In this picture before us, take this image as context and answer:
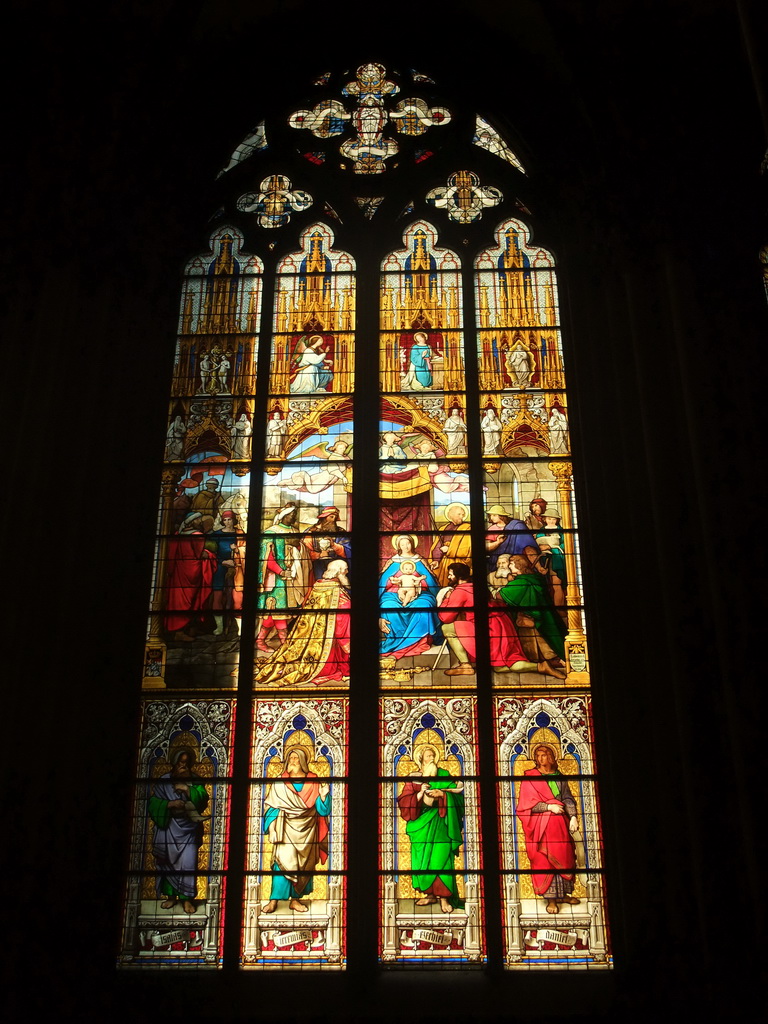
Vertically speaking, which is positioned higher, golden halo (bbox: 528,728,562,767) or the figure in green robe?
golden halo (bbox: 528,728,562,767)

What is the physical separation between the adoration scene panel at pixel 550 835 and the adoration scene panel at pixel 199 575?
165 cm

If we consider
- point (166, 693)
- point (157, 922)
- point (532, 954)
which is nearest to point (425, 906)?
point (532, 954)

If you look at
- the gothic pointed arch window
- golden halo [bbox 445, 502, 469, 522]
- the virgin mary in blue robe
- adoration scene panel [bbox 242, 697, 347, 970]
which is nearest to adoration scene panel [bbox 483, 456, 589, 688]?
the gothic pointed arch window

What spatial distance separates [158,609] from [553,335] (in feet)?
10.2

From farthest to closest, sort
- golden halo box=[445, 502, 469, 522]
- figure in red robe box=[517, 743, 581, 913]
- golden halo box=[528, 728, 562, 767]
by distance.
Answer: golden halo box=[445, 502, 469, 522]
golden halo box=[528, 728, 562, 767]
figure in red robe box=[517, 743, 581, 913]

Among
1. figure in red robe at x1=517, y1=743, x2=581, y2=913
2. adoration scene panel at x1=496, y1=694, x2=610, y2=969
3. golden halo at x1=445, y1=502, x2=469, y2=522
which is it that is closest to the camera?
adoration scene panel at x1=496, y1=694, x2=610, y2=969

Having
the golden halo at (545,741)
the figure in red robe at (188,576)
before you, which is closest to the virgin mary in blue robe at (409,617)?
the golden halo at (545,741)

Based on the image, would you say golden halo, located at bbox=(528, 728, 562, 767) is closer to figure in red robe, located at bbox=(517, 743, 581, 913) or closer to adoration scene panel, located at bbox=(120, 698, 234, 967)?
figure in red robe, located at bbox=(517, 743, 581, 913)

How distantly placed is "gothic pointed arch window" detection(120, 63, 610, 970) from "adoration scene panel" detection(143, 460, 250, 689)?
0.01m

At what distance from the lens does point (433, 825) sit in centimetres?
666

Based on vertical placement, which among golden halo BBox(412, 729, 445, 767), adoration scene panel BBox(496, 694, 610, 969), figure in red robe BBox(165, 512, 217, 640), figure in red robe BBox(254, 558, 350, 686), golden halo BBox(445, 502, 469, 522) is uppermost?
golden halo BBox(445, 502, 469, 522)

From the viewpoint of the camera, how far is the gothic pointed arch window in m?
6.51

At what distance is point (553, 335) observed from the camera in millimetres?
8273

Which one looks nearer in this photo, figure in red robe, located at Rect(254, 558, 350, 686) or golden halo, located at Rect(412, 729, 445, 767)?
golden halo, located at Rect(412, 729, 445, 767)
